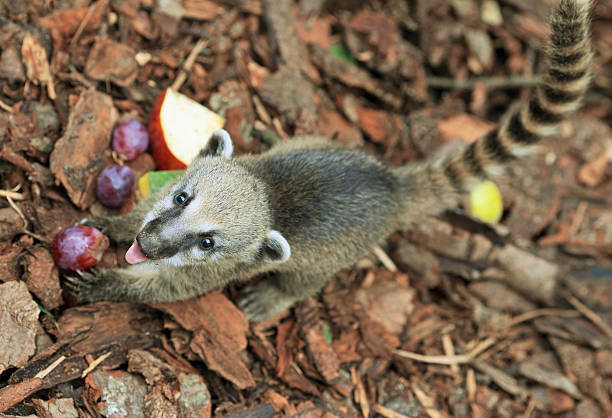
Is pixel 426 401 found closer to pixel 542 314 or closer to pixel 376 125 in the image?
pixel 542 314

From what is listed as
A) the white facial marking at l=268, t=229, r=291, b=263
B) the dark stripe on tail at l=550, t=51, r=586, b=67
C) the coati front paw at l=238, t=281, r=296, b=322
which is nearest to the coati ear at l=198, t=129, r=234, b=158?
the white facial marking at l=268, t=229, r=291, b=263

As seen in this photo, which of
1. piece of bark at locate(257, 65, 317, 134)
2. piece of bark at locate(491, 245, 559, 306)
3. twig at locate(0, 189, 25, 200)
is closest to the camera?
twig at locate(0, 189, 25, 200)

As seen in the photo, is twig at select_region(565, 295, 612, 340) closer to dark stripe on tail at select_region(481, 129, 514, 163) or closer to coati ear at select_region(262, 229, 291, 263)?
dark stripe on tail at select_region(481, 129, 514, 163)

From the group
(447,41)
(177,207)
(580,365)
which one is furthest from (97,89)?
(580,365)

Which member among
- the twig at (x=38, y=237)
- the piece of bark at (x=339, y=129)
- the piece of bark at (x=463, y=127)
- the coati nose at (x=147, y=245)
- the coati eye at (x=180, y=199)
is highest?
the piece of bark at (x=463, y=127)

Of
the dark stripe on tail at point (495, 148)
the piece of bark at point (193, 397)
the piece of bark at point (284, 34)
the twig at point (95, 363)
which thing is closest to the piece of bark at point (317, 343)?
the piece of bark at point (193, 397)

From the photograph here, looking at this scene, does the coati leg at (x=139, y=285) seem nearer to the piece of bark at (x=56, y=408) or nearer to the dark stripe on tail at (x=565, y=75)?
the piece of bark at (x=56, y=408)

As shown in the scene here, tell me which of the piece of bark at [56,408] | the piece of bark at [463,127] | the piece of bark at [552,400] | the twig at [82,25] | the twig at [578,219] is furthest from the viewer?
the piece of bark at [463,127]
